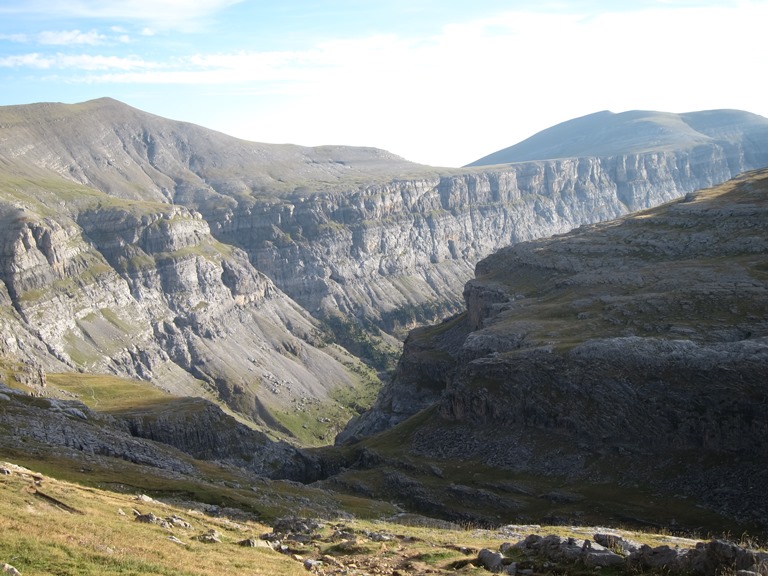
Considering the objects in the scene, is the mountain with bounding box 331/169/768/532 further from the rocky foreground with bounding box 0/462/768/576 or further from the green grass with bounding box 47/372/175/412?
the green grass with bounding box 47/372/175/412

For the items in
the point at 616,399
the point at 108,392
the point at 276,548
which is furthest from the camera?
the point at 108,392

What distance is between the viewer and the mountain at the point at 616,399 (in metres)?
83.8

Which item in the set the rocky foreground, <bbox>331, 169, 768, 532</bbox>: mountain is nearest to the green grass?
<bbox>331, 169, 768, 532</bbox>: mountain

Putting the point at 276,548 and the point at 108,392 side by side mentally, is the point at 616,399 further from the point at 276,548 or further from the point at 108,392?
the point at 108,392

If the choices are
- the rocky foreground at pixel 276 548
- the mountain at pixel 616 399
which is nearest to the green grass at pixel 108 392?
the mountain at pixel 616 399

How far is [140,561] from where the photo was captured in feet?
99.0

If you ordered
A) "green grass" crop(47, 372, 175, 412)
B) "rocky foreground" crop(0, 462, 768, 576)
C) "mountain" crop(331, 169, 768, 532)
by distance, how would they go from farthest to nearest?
"green grass" crop(47, 372, 175, 412) < "mountain" crop(331, 169, 768, 532) < "rocky foreground" crop(0, 462, 768, 576)

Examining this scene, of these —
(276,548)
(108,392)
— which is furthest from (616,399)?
(108,392)

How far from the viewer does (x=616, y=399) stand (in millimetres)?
95312

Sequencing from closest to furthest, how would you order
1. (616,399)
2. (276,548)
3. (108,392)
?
(276,548) < (616,399) < (108,392)

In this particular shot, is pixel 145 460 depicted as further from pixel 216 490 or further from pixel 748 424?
pixel 748 424

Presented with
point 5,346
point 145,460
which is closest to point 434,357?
point 145,460

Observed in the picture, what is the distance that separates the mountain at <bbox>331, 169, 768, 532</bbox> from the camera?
83.8 m

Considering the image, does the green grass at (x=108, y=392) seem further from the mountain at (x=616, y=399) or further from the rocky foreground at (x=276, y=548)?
the rocky foreground at (x=276, y=548)
